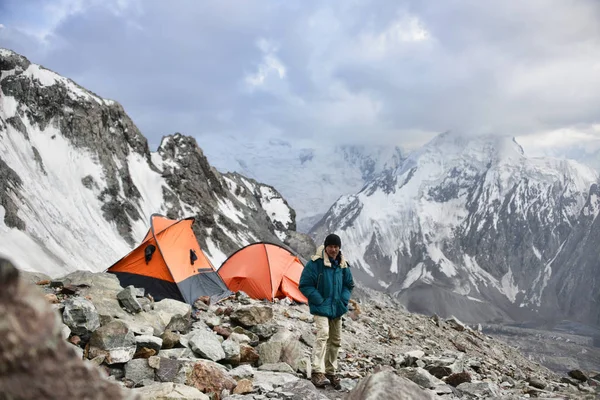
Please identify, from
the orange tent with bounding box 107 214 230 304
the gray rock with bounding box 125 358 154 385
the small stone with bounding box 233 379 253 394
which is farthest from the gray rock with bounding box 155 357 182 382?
the orange tent with bounding box 107 214 230 304

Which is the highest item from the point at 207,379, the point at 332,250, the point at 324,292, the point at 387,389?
the point at 332,250

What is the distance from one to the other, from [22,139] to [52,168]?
4.60m

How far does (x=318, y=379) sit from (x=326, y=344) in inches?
30.8

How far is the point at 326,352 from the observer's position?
1006 centimetres

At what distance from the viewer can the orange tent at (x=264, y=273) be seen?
20.8m

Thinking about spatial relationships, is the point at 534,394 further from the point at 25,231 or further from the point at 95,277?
the point at 25,231

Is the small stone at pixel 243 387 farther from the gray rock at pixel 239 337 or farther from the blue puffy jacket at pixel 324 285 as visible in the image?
the gray rock at pixel 239 337

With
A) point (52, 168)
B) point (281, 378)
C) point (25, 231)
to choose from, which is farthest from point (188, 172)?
point (281, 378)

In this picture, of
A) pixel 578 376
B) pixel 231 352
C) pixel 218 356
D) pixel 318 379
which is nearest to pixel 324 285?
pixel 318 379

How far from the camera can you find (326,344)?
9609 millimetres

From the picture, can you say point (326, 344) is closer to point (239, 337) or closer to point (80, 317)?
point (239, 337)

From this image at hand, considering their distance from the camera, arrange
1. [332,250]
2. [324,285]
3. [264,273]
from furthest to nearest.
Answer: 1. [264,273]
2. [324,285]
3. [332,250]

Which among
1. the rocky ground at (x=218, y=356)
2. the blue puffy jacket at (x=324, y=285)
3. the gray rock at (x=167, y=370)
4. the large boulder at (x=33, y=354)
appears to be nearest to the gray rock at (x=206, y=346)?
the rocky ground at (x=218, y=356)

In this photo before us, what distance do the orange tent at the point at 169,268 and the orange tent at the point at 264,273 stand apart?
2173 millimetres
